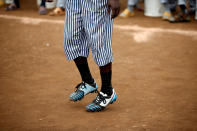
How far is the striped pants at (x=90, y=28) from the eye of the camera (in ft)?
8.13

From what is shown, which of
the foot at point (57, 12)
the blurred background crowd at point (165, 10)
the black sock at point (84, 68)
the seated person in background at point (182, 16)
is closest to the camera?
the black sock at point (84, 68)

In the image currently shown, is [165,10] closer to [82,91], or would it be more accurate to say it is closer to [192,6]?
[192,6]

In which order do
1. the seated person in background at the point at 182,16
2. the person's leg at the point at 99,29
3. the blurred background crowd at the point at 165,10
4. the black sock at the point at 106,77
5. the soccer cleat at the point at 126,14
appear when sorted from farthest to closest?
the soccer cleat at the point at 126,14
the blurred background crowd at the point at 165,10
the seated person in background at the point at 182,16
the black sock at the point at 106,77
the person's leg at the point at 99,29

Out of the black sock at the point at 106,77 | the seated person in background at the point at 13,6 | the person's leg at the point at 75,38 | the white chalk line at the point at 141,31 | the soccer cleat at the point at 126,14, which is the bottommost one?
the white chalk line at the point at 141,31

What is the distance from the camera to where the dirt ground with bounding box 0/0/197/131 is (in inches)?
99.3

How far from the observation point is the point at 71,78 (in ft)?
12.0

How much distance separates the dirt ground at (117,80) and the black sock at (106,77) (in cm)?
20

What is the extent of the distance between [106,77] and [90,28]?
468 millimetres

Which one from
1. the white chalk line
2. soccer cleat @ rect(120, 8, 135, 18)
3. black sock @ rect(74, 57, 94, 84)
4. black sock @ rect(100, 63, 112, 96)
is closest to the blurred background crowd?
soccer cleat @ rect(120, 8, 135, 18)

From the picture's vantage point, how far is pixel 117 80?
3547 millimetres

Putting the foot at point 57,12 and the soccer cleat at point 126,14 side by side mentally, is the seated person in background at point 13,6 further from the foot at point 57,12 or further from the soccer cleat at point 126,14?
the soccer cleat at point 126,14

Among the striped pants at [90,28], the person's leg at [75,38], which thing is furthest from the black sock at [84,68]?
the striped pants at [90,28]

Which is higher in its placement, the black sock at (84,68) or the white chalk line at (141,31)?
the black sock at (84,68)

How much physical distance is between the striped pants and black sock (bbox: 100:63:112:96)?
86 millimetres
